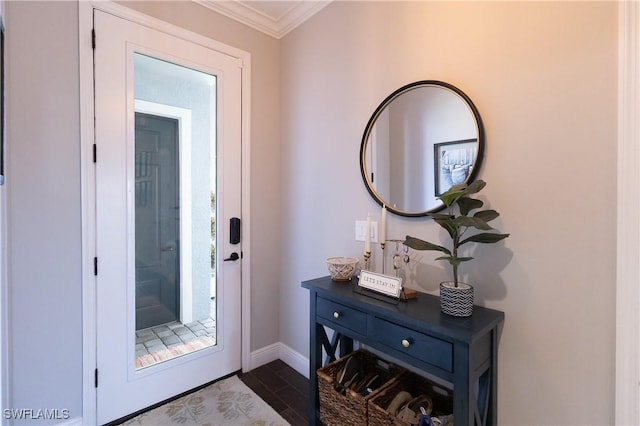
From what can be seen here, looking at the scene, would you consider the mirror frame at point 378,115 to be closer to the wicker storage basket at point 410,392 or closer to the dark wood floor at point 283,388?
the wicker storage basket at point 410,392

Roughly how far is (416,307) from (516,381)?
1.68 ft

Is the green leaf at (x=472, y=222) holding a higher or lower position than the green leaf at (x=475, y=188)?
lower

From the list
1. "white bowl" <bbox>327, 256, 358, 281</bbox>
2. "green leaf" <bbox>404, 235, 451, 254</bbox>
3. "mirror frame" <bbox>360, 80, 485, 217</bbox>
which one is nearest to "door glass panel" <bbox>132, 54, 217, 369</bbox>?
"white bowl" <bbox>327, 256, 358, 281</bbox>

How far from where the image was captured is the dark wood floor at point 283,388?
193 centimetres

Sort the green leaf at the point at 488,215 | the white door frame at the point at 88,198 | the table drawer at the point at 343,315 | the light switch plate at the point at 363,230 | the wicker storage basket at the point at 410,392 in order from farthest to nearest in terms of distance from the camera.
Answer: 1. the light switch plate at the point at 363,230
2. the white door frame at the point at 88,198
3. the table drawer at the point at 343,315
4. the wicker storage basket at the point at 410,392
5. the green leaf at the point at 488,215

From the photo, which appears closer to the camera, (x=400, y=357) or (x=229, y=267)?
(x=400, y=357)

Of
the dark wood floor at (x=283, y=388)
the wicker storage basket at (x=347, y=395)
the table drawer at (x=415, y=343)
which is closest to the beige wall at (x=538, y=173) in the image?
the table drawer at (x=415, y=343)

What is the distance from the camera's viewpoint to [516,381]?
1323mm

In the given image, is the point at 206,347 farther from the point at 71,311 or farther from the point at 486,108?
the point at 486,108

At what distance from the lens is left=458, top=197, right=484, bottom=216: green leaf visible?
50.4 inches

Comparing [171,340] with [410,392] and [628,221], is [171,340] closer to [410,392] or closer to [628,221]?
[410,392]

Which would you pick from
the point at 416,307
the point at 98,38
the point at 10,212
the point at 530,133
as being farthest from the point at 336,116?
the point at 10,212

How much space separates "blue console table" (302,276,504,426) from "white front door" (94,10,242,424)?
953 millimetres

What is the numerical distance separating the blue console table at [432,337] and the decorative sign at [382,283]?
0.22 feet
